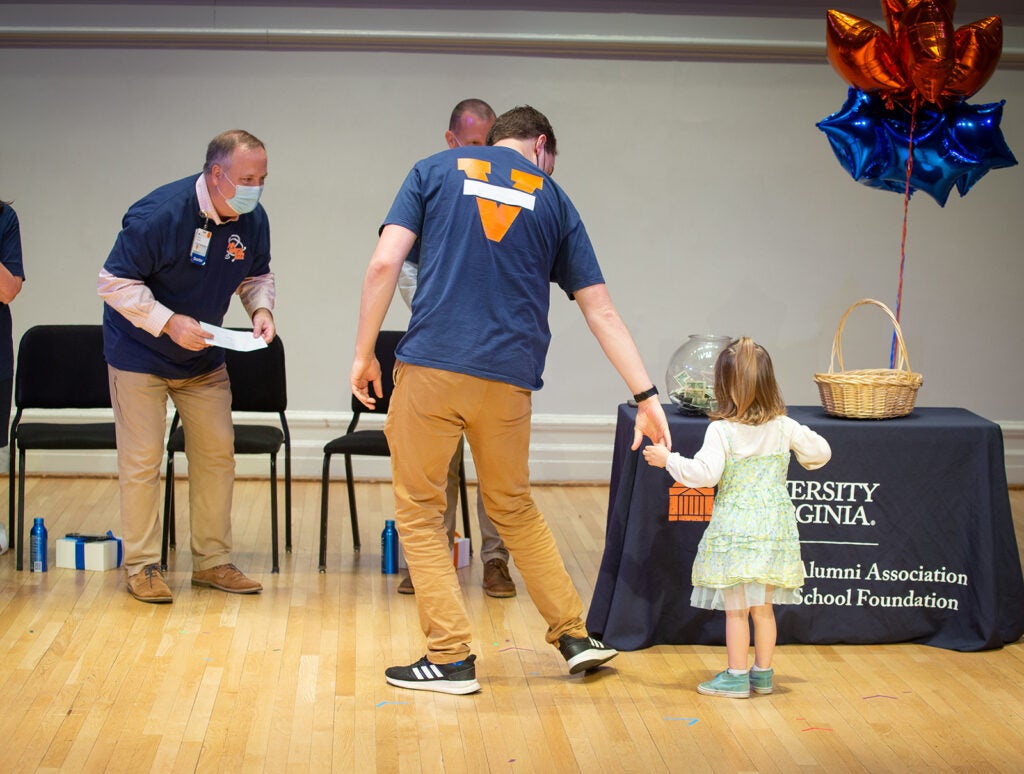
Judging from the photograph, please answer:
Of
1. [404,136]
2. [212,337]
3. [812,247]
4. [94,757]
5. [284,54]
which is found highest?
[284,54]

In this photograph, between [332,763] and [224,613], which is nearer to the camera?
[332,763]

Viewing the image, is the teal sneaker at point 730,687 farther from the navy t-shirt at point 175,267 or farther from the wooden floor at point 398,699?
the navy t-shirt at point 175,267

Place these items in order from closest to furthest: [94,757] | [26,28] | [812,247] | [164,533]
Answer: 1. [94,757]
2. [164,533]
3. [26,28]
4. [812,247]

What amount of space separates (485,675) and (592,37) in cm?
364

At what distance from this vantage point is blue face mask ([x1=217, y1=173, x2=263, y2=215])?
3.81 meters

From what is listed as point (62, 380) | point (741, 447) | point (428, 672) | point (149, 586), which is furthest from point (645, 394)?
point (62, 380)

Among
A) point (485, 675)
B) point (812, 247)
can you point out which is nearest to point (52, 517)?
point (485, 675)

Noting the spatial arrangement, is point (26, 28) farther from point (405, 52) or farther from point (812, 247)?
point (812, 247)

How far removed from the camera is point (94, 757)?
2.72 m

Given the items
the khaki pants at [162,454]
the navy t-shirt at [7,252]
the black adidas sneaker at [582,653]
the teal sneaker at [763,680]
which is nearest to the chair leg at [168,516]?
the khaki pants at [162,454]

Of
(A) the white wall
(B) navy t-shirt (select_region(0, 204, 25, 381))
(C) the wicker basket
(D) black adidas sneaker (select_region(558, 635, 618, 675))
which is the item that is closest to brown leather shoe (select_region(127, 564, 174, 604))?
(B) navy t-shirt (select_region(0, 204, 25, 381))

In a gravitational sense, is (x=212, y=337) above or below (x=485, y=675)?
above

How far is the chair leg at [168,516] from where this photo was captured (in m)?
4.46

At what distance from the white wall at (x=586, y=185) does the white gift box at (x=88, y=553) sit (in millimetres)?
1792
